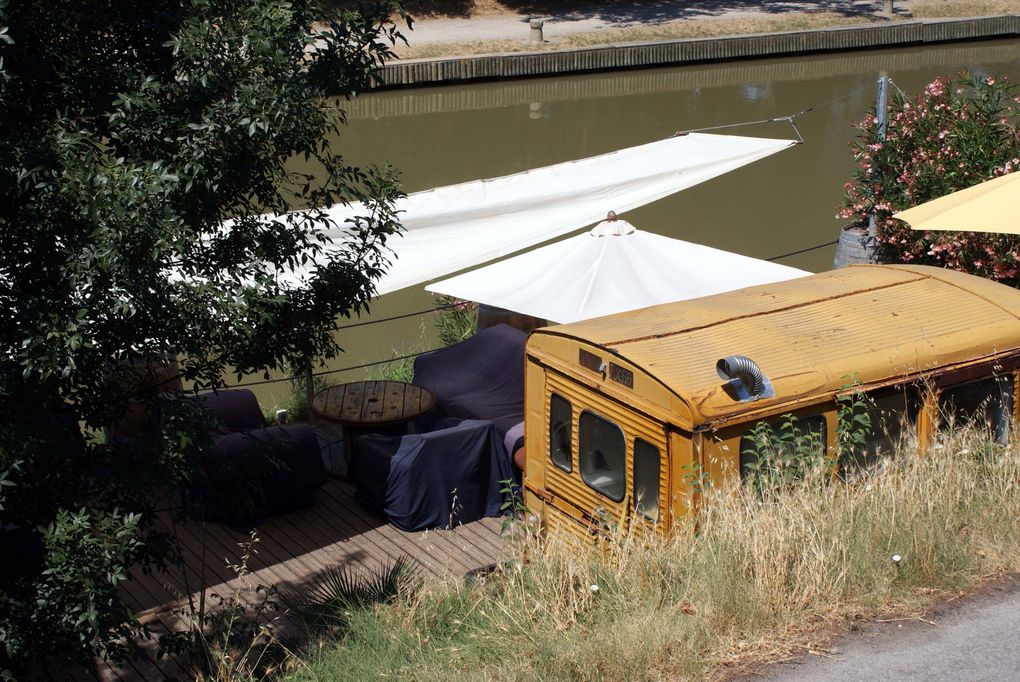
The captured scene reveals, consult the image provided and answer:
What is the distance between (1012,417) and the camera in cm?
805

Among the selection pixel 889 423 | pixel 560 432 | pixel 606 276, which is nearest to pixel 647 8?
pixel 606 276

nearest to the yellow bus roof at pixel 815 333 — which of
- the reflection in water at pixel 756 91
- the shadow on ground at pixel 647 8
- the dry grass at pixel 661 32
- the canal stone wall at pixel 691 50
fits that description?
the canal stone wall at pixel 691 50

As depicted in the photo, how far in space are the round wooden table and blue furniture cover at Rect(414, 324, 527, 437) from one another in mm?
250

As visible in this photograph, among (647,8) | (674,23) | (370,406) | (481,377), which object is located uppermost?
(647,8)

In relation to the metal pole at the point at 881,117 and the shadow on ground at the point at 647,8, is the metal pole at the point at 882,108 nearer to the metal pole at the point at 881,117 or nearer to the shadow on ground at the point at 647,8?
the metal pole at the point at 881,117

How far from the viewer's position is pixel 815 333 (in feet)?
25.6

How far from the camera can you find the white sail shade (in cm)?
1227

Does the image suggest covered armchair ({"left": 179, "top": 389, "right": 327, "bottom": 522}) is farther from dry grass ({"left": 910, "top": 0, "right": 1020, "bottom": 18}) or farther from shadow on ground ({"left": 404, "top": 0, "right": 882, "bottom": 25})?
dry grass ({"left": 910, "top": 0, "right": 1020, "bottom": 18})

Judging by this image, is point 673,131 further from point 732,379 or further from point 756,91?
point 732,379

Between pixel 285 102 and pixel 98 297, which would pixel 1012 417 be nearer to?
pixel 285 102

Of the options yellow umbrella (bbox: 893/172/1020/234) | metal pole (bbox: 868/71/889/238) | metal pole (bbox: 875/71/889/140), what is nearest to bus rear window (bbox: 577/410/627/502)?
yellow umbrella (bbox: 893/172/1020/234)

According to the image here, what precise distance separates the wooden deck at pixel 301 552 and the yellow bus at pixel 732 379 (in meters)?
1.07

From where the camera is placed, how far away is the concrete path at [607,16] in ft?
105

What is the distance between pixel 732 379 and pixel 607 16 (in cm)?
2858
